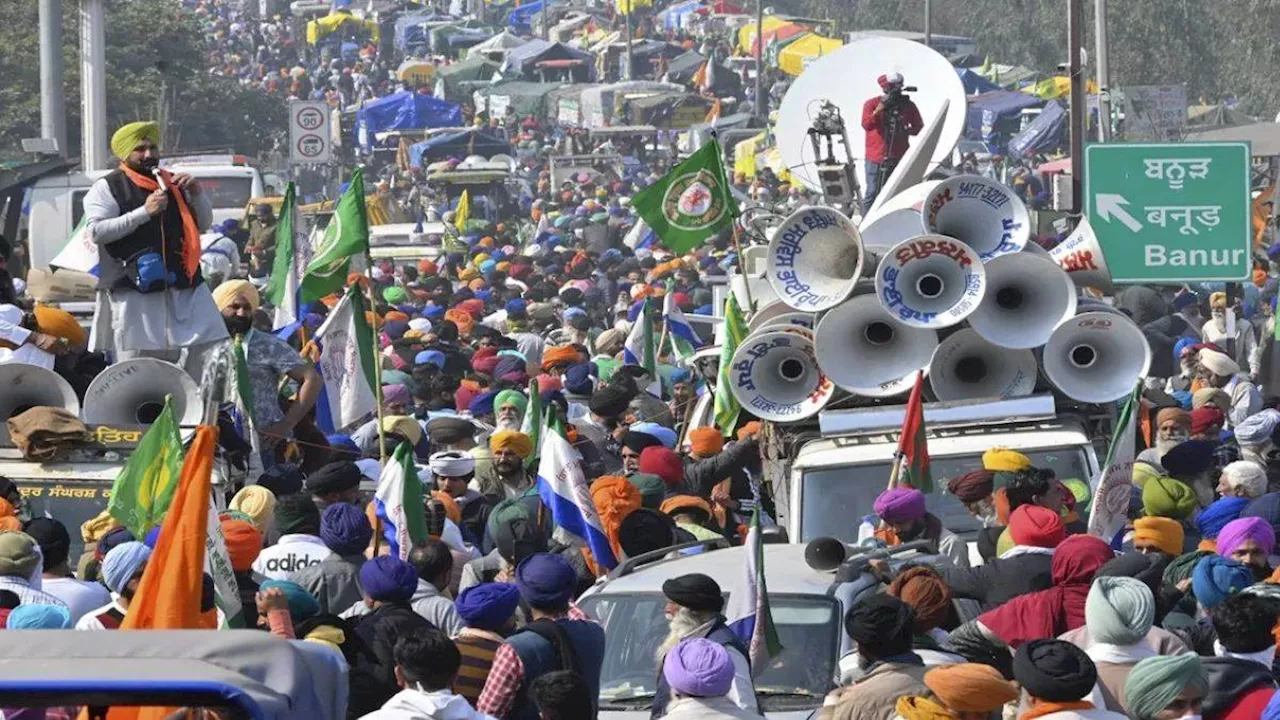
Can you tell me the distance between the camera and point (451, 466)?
474 inches

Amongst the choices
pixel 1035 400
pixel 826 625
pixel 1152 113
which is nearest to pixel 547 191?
pixel 1152 113

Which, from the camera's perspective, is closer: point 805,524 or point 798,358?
point 805,524

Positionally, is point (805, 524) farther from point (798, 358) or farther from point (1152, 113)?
point (1152, 113)

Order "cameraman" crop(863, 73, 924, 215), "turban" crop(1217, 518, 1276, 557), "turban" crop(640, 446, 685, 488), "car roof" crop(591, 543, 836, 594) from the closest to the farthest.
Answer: "car roof" crop(591, 543, 836, 594)
"turban" crop(1217, 518, 1276, 557)
"turban" crop(640, 446, 685, 488)
"cameraman" crop(863, 73, 924, 215)

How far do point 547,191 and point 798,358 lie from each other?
120ft

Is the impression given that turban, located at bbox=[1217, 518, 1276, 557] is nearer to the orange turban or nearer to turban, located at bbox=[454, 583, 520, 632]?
the orange turban

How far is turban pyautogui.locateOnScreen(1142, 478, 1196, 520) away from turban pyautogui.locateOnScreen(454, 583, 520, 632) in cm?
354

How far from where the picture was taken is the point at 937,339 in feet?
44.8

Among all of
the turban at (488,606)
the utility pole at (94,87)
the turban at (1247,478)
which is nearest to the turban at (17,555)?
the turban at (488,606)

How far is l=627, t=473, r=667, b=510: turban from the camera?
38.9 feet

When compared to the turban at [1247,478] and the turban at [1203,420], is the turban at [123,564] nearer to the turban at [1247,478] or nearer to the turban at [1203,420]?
the turban at [1247,478]

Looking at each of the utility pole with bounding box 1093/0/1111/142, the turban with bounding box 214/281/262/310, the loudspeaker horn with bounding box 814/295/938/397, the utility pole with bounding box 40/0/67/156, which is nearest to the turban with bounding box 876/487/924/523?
the loudspeaker horn with bounding box 814/295/938/397

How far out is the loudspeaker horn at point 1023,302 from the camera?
1350cm

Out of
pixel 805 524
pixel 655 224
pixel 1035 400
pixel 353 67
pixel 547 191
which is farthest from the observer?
pixel 353 67
